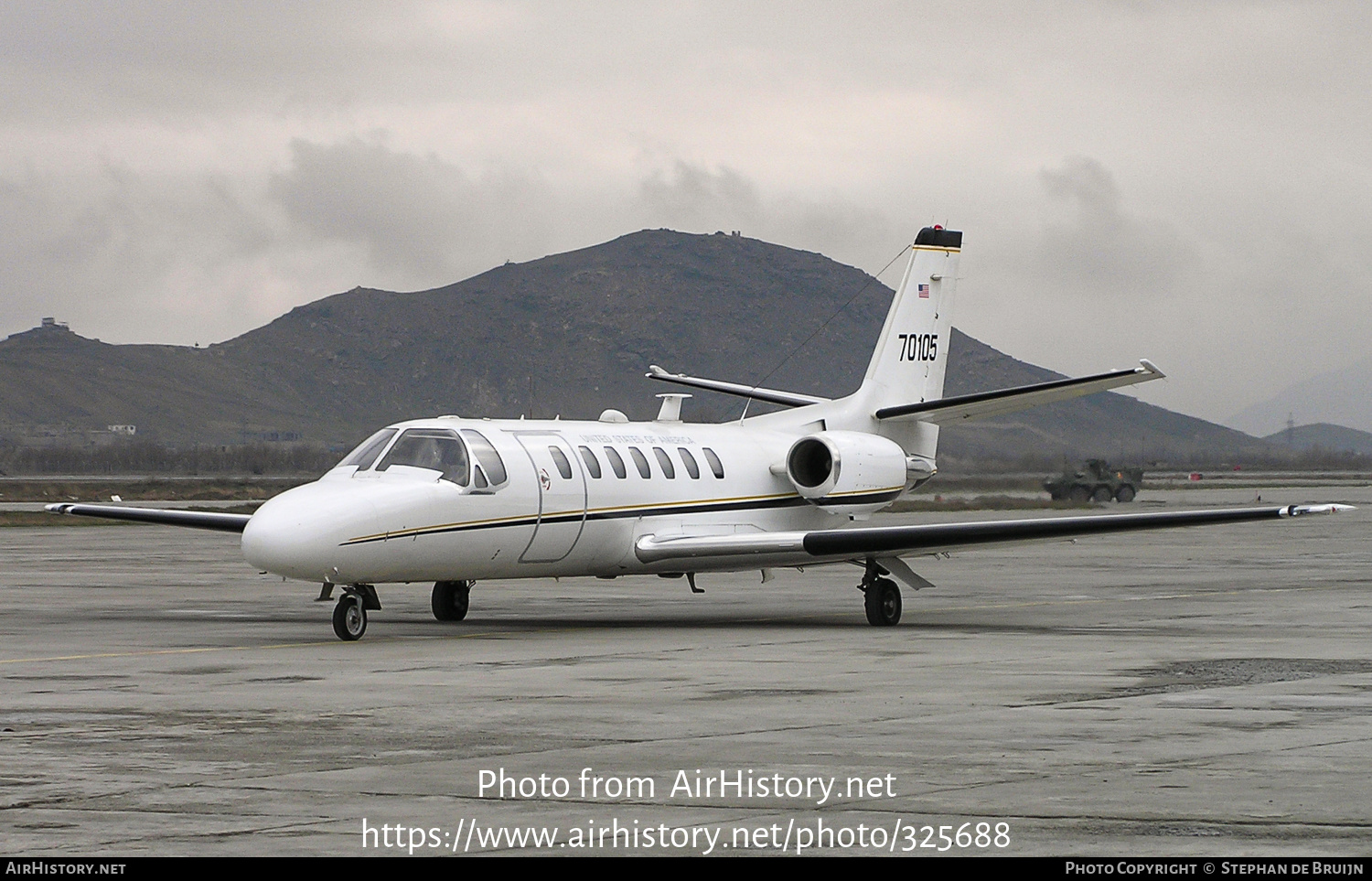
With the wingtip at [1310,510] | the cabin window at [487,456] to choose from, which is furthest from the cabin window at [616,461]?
the wingtip at [1310,510]

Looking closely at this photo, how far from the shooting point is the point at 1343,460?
10412cm

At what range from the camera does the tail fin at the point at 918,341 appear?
26.5 m

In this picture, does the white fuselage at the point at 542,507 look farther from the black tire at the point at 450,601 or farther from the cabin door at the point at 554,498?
the black tire at the point at 450,601

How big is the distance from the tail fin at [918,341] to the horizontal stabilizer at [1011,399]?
0.40 meters

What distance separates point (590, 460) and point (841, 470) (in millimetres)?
3926

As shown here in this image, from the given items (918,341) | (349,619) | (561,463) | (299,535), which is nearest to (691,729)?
(299,535)

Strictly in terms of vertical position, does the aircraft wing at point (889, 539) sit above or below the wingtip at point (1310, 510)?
below

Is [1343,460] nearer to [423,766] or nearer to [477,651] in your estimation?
[477,651]

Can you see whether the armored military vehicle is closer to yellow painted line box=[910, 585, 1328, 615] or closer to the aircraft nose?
yellow painted line box=[910, 585, 1328, 615]

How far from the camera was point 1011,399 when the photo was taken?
76.0 feet

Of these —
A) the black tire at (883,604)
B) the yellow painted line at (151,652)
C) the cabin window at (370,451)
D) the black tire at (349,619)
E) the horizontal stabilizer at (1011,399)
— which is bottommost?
the yellow painted line at (151,652)

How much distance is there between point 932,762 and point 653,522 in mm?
12512

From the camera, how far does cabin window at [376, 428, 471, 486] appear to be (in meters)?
19.8
